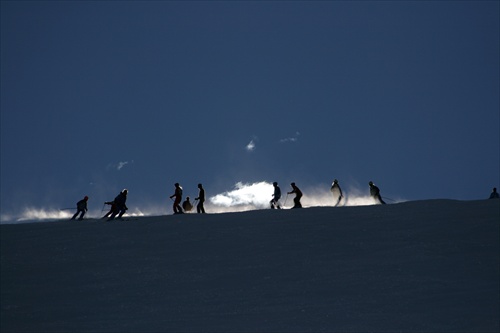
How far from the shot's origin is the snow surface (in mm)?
18000

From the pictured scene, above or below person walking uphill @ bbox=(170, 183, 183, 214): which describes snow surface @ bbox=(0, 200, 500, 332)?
below

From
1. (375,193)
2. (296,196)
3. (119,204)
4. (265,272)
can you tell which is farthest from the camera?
(375,193)

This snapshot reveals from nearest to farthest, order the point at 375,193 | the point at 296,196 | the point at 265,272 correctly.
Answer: the point at 265,272, the point at 296,196, the point at 375,193

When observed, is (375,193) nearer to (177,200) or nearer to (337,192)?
(337,192)

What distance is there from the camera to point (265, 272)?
20828 millimetres

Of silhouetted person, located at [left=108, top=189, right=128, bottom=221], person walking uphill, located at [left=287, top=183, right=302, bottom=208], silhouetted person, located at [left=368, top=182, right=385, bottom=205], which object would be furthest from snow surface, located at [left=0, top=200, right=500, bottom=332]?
silhouetted person, located at [left=368, top=182, right=385, bottom=205]

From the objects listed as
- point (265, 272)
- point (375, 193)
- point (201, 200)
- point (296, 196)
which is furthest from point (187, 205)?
point (265, 272)

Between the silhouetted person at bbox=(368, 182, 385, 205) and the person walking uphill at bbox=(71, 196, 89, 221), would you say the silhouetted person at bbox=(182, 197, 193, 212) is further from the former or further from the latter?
the silhouetted person at bbox=(368, 182, 385, 205)

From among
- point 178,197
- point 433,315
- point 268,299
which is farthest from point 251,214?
point 433,315

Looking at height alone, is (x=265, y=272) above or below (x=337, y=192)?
below

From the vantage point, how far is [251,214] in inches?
1081

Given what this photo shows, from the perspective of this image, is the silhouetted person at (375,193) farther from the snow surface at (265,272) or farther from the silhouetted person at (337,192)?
the snow surface at (265,272)

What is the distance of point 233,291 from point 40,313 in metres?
5.05

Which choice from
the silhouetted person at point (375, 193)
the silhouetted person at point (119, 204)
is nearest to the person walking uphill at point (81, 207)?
the silhouetted person at point (119, 204)
